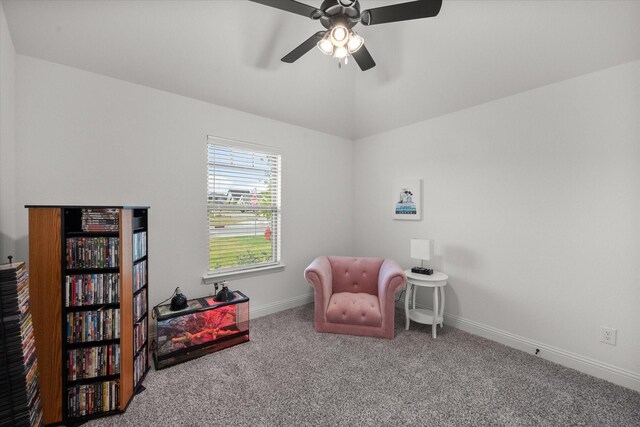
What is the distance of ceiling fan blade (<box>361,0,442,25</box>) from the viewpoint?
60.3 inches

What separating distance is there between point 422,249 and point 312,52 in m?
2.50

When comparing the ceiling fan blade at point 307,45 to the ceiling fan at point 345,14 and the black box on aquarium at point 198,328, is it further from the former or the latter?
the black box on aquarium at point 198,328

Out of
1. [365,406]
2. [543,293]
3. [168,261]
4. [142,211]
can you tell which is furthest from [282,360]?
[543,293]

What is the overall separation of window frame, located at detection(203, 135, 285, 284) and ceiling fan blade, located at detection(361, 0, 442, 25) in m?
2.00

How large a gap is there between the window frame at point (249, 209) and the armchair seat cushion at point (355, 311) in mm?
994

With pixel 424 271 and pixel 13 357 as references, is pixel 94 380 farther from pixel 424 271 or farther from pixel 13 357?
pixel 424 271

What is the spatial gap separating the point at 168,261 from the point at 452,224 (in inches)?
127

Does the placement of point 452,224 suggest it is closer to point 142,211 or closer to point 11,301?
point 142,211

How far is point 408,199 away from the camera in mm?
3523

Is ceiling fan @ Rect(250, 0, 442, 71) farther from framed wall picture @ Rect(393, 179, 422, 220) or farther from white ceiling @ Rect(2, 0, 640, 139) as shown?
framed wall picture @ Rect(393, 179, 422, 220)

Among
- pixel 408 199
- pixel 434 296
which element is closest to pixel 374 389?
pixel 434 296

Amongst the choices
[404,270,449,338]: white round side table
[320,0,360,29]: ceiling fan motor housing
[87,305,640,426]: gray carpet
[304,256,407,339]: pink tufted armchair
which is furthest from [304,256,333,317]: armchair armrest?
[320,0,360,29]: ceiling fan motor housing

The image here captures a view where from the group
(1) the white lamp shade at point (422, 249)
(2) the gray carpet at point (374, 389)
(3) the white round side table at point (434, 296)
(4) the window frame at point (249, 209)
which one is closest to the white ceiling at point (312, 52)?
(4) the window frame at point (249, 209)

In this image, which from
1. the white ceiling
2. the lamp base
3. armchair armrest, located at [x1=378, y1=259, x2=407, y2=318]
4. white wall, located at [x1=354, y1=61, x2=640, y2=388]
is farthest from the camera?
the lamp base
